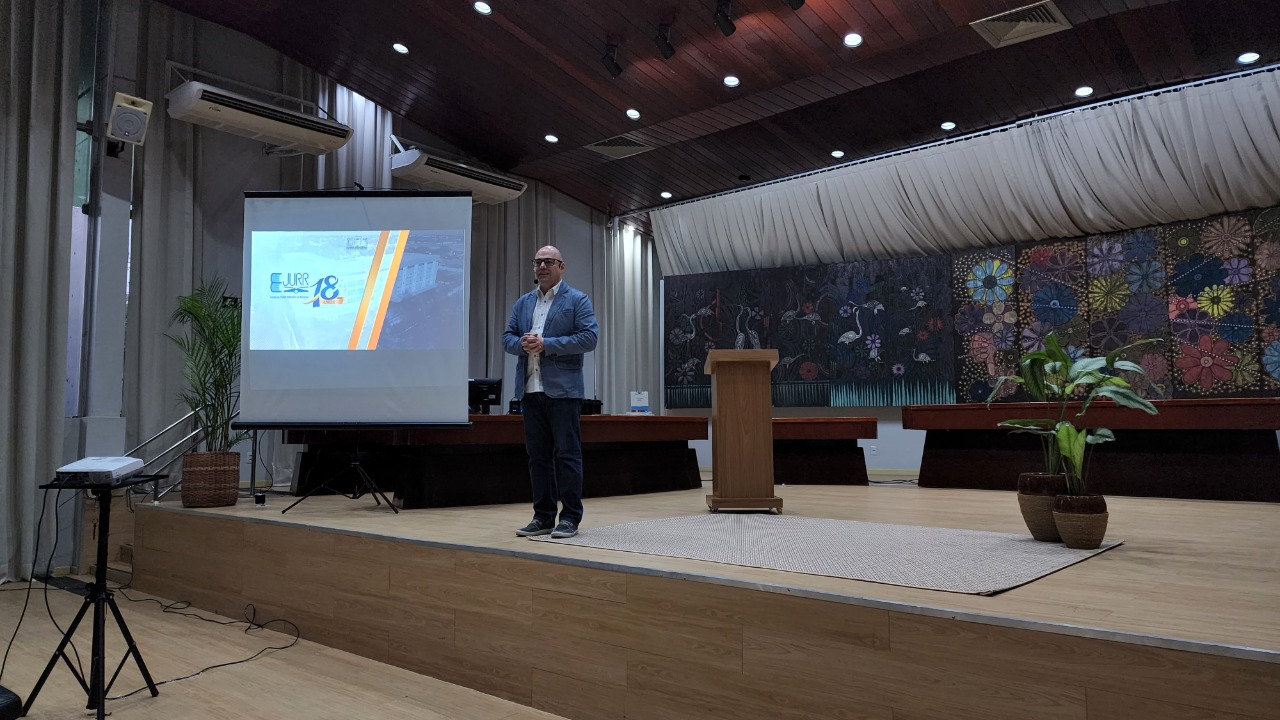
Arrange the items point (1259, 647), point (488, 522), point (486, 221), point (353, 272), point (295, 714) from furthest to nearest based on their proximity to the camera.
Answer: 1. point (486, 221)
2. point (353, 272)
3. point (488, 522)
4. point (295, 714)
5. point (1259, 647)

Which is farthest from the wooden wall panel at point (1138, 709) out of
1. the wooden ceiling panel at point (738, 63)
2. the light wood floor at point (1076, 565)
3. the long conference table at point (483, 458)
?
the wooden ceiling panel at point (738, 63)

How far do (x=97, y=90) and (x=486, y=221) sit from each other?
3888 millimetres

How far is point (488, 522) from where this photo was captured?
3471mm

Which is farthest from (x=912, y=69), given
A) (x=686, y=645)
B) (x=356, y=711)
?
(x=356, y=711)

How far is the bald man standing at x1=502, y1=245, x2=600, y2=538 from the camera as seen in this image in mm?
2945

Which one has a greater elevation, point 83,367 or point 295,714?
point 83,367

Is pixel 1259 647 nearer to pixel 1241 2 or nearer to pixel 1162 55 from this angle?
pixel 1241 2

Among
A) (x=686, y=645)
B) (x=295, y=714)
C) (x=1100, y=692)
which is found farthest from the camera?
(x=295, y=714)

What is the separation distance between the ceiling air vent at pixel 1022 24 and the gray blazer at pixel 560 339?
13.2 feet

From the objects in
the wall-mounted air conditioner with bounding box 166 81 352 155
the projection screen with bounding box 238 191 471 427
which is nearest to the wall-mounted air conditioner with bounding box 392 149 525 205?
the wall-mounted air conditioner with bounding box 166 81 352 155

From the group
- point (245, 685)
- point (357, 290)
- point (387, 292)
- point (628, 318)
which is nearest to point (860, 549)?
point (245, 685)

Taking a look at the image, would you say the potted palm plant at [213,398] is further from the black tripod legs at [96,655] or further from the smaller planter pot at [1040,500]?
the smaller planter pot at [1040,500]

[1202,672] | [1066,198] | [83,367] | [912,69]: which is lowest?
[1202,672]

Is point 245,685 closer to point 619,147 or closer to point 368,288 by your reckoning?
point 368,288
